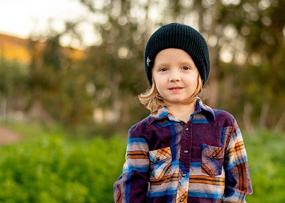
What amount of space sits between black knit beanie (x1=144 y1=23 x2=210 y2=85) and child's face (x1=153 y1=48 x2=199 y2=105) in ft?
0.07

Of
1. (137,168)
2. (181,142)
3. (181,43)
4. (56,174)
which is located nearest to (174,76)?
(181,43)

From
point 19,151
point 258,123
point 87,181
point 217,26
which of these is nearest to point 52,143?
point 19,151

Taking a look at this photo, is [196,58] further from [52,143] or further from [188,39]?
[52,143]

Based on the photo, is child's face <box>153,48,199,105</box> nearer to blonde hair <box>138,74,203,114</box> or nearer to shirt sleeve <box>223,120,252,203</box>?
blonde hair <box>138,74,203,114</box>

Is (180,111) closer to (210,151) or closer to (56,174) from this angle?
(210,151)

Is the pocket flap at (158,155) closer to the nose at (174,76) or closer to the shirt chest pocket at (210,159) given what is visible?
the shirt chest pocket at (210,159)

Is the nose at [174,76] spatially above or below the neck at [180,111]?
above

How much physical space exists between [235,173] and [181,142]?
0.26 meters

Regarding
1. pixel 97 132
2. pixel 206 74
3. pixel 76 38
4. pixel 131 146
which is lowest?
pixel 97 132

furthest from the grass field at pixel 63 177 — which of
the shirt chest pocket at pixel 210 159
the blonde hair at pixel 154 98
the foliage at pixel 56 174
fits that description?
the shirt chest pocket at pixel 210 159

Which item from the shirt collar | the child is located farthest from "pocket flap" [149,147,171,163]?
the shirt collar

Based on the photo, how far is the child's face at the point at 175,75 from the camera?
2.30 metres

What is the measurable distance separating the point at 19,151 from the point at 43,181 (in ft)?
3.17

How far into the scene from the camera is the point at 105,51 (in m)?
26.9
